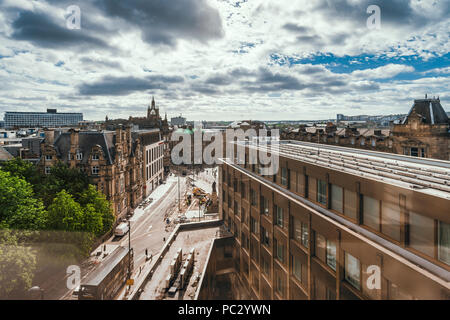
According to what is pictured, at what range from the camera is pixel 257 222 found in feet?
91.6

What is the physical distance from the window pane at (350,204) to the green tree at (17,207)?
92.3 ft

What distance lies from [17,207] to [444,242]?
1311 inches

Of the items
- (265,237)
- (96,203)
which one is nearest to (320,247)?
(265,237)

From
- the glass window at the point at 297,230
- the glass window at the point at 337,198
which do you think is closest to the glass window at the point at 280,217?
the glass window at the point at 297,230

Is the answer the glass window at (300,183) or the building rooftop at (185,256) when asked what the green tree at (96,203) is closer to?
the building rooftop at (185,256)

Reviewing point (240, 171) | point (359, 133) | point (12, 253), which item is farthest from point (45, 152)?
point (359, 133)

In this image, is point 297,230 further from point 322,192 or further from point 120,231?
point 120,231

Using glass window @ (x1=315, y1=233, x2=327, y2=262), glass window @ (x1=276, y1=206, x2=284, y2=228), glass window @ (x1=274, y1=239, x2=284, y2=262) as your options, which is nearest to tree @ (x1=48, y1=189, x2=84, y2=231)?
glass window @ (x1=274, y1=239, x2=284, y2=262)

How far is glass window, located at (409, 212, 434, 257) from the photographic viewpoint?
427 inches

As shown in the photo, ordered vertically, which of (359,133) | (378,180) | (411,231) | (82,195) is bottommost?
(82,195)

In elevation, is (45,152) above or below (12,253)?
above

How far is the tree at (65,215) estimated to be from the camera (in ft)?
98.0
